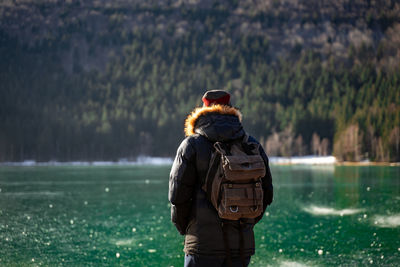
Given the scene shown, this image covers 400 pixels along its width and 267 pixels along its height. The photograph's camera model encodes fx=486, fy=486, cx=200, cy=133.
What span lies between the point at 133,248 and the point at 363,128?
440ft

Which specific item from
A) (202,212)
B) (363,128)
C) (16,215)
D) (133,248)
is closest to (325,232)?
(133,248)

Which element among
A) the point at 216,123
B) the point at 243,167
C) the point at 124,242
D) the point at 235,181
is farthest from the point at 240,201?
the point at 124,242

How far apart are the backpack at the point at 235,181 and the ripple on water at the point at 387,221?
43.1ft

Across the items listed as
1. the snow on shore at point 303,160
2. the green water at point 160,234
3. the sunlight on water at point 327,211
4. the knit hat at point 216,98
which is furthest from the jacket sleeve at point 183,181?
the snow on shore at point 303,160

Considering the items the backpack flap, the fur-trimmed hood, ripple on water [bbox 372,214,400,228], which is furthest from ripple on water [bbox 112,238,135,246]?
the backpack flap

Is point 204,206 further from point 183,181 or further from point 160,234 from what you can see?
point 160,234

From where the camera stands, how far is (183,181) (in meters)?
6.04

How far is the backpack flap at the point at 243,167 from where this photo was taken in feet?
19.0

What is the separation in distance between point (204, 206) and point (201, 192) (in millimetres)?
180

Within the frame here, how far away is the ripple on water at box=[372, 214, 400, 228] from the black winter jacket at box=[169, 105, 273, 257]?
43.2 ft

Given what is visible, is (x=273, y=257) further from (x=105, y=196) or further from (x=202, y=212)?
(x=105, y=196)

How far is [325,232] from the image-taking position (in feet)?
54.4

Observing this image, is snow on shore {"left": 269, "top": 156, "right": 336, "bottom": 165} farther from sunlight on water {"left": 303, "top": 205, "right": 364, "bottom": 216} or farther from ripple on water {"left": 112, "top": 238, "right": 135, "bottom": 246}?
ripple on water {"left": 112, "top": 238, "right": 135, "bottom": 246}

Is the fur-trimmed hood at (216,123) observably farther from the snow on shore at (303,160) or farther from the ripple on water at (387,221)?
the snow on shore at (303,160)
